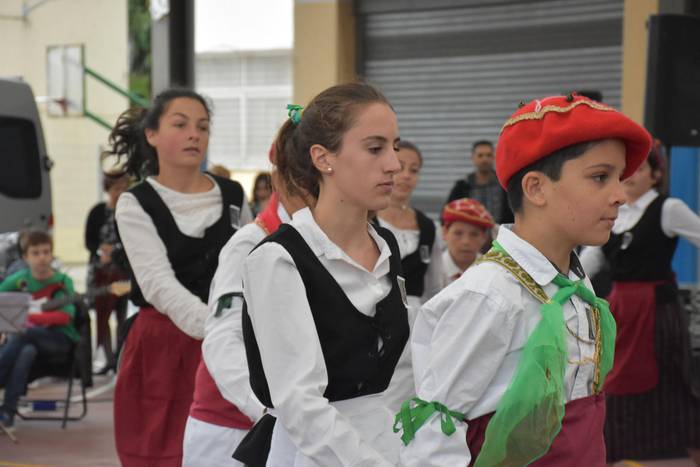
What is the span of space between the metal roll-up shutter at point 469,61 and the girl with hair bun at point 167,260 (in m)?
6.91

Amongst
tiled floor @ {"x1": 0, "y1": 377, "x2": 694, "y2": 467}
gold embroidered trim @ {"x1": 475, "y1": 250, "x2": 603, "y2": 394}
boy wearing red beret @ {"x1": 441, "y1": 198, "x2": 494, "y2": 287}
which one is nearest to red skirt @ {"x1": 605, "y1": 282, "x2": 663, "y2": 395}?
tiled floor @ {"x1": 0, "y1": 377, "x2": 694, "y2": 467}

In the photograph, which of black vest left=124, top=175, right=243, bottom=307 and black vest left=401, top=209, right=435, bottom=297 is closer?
black vest left=124, top=175, right=243, bottom=307

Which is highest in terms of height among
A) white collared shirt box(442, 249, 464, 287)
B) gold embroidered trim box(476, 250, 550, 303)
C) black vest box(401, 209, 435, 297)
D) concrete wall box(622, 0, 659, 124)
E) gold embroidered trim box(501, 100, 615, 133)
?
concrete wall box(622, 0, 659, 124)

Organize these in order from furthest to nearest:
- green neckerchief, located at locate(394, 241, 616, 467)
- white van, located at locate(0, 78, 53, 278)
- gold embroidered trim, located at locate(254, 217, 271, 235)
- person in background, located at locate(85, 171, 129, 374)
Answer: person in background, located at locate(85, 171, 129, 374) < white van, located at locate(0, 78, 53, 278) < gold embroidered trim, located at locate(254, 217, 271, 235) < green neckerchief, located at locate(394, 241, 616, 467)

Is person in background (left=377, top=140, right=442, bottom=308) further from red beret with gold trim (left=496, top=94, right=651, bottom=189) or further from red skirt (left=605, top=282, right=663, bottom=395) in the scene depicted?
red beret with gold trim (left=496, top=94, right=651, bottom=189)

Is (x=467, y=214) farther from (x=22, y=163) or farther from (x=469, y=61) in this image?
(x=469, y=61)

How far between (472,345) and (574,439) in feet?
1.05

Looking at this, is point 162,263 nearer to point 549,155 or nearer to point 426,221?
point 426,221

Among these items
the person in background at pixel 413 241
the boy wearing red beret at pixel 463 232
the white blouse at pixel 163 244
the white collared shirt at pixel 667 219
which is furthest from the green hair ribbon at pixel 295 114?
the white collared shirt at pixel 667 219

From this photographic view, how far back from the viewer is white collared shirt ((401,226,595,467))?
7.77 ft

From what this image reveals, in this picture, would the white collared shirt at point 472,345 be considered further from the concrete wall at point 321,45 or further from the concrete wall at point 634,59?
the concrete wall at point 321,45

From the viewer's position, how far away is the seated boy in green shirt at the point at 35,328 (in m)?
8.30

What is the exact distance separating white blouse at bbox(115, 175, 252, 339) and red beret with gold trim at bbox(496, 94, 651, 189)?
2.12 m

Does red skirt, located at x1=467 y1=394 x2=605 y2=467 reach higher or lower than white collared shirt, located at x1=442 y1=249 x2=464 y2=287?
higher
